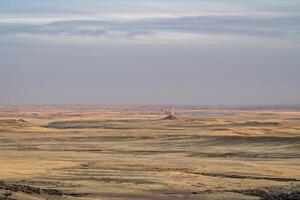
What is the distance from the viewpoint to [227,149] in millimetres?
52781

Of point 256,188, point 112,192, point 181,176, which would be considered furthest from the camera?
point 181,176

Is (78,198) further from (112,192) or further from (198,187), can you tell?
(198,187)

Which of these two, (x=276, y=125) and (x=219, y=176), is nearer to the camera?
(x=219, y=176)

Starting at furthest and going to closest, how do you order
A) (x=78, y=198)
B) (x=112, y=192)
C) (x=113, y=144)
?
(x=113, y=144) → (x=112, y=192) → (x=78, y=198)

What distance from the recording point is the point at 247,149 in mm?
52156

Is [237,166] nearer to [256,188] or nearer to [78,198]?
[256,188]

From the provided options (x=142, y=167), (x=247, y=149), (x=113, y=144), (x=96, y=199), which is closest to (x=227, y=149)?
(x=247, y=149)

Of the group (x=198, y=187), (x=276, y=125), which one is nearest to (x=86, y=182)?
(x=198, y=187)

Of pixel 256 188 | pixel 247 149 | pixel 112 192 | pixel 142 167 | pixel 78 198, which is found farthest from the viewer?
pixel 247 149

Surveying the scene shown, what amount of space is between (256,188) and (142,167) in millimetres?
9979

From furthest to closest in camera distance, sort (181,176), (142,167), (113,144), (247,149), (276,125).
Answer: (276,125), (113,144), (247,149), (142,167), (181,176)

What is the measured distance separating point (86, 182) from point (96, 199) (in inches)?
204

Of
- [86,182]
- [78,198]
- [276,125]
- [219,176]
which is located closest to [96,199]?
[78,198]

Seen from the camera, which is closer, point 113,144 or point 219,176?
point 219,176
